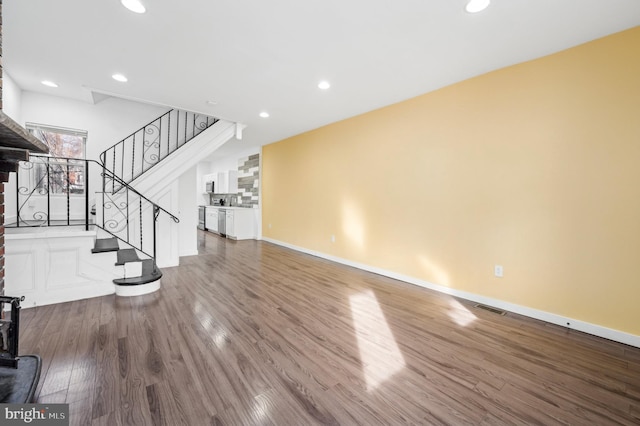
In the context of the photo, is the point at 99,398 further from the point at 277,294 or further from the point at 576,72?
the point at 576,72

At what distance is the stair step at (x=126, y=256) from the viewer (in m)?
3.38

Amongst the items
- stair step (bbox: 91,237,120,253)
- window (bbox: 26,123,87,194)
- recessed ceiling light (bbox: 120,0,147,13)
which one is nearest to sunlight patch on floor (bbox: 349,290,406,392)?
stair step (bbox: 91,237,120,253)

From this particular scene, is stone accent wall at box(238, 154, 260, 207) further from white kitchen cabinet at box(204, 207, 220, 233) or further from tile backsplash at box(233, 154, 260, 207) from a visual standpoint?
white kitchen cabinet at box(204, 207, 220, 233)

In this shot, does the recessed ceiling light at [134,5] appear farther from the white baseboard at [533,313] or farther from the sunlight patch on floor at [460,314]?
the white baseboard at [533,313]

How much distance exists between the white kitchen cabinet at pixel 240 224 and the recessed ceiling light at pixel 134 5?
5388mm

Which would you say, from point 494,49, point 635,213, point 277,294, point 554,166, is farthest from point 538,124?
point 277,294

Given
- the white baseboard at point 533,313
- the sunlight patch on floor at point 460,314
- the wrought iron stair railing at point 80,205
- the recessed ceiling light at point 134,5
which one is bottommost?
the sunlight patch on floor at point 460,314

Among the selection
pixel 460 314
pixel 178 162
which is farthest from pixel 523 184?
pixel 178 162

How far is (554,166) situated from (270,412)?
338cm

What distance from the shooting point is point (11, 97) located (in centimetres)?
349

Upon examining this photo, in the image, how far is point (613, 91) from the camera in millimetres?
2334

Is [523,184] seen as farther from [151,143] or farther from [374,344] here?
[151,143]

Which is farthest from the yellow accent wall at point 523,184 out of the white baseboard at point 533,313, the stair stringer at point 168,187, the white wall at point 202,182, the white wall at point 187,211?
the white wall at point 202,182

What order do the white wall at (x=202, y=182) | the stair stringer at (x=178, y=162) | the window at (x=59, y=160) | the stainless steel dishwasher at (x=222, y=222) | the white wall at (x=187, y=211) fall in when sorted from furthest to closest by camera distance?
1. the white wall at (x=202, y=182)
2. the stainless steel dishwasher at (x=222, y=222)
3. the white wall at (x=187, y=211)
4. the stair stringer at (x=178, y=162)
5. the window at (x=59, y=160)
